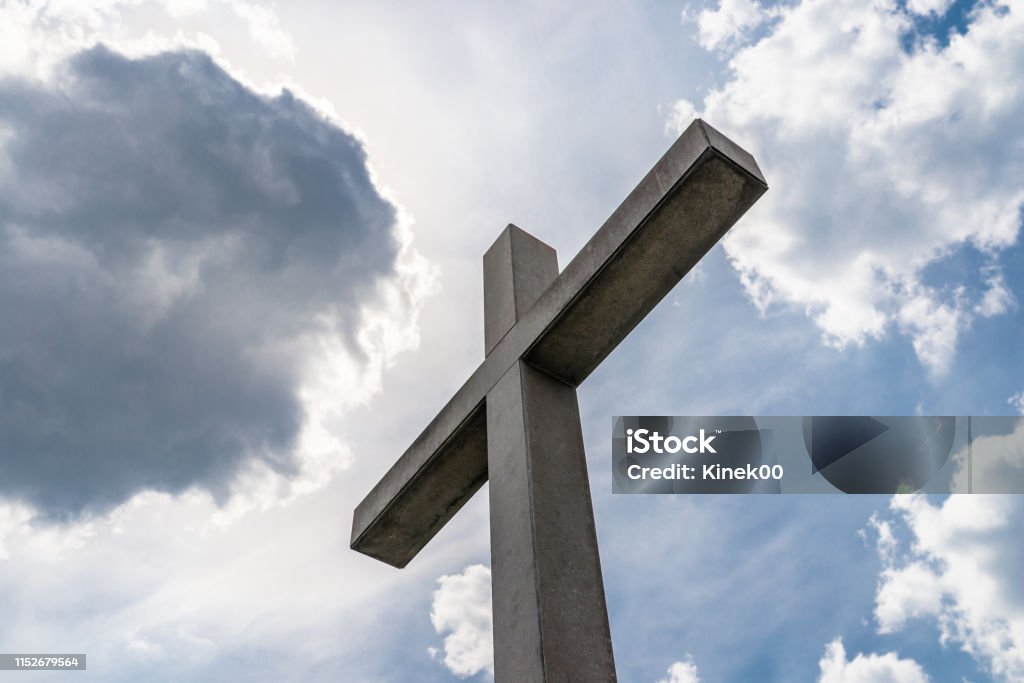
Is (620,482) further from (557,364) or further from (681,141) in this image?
(681,141)

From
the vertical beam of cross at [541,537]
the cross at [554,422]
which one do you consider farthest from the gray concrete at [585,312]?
the vertical beam of cross at [541,537]

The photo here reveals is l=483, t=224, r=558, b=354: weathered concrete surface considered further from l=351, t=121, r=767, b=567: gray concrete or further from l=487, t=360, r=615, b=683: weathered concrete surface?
l=487, t=360, r=615, b=683: weathered concrete surface

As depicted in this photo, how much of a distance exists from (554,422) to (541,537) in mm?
822

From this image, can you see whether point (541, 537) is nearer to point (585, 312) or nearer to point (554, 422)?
point (554, 422)

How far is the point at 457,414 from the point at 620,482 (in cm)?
118

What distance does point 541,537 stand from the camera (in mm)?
3803

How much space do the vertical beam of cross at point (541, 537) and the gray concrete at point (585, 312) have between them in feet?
0.61

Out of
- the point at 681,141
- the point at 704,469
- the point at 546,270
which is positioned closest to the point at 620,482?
the point at 704,469

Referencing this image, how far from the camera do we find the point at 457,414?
5070 millimetres

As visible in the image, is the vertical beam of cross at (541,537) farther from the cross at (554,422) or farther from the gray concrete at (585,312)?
the gray concrete at (585,312)

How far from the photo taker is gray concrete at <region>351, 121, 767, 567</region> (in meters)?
4.04

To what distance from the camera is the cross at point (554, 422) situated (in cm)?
361

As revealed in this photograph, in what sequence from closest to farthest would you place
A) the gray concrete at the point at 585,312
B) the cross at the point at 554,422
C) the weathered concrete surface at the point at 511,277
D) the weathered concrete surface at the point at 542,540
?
the weathered concrete surface at the point at 542,540 → the cross at the point at 554,422 → the gray concrete at the point at 585,312 → the weathered concrete surface at the point at 511,277

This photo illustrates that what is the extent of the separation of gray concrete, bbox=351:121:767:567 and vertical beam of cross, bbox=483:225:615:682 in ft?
0.61
